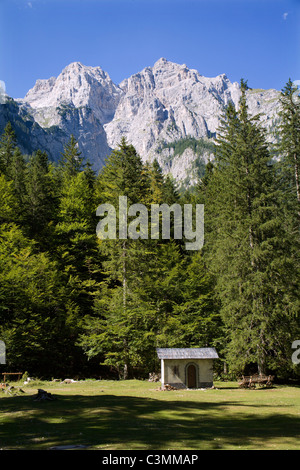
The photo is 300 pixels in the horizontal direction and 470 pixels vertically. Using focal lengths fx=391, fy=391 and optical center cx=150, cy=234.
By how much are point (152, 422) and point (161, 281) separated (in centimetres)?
2368

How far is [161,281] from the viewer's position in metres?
37.1

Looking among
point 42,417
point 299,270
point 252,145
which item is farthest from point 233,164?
point 42,417

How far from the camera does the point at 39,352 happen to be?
3288 centimetres

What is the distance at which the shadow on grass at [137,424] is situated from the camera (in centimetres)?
1002

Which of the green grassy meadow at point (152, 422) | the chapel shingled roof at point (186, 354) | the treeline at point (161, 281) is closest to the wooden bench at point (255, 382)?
the treeline at point (161, 281)

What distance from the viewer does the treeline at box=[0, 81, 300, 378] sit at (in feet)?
96.6

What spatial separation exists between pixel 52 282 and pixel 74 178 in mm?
15018

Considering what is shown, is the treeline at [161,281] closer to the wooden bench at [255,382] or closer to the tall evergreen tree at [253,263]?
the tall evergreen tree at [253,263]

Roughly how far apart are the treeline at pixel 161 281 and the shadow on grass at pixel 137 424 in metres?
11.9

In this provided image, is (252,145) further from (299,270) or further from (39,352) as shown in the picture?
(39,352)

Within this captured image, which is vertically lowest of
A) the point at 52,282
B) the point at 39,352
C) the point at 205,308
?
the point at 39,352

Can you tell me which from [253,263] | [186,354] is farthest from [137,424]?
[253,263]

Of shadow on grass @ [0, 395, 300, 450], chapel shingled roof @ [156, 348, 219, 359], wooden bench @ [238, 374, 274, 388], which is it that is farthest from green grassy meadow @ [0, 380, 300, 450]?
wooden bench @ [238, 374, 274, 388]
